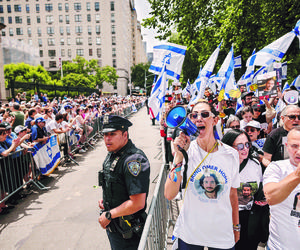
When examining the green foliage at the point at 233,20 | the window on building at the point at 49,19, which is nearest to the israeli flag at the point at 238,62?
the green foliage at the point at 233,20

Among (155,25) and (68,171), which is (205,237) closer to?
(68,171)

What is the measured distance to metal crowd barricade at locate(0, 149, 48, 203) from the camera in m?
4.91

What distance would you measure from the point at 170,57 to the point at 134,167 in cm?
462

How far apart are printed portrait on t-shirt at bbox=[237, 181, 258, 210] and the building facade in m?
74.5

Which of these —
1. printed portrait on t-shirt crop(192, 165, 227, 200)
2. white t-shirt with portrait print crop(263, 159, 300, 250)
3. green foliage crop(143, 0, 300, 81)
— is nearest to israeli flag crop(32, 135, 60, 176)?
printed portrait on t-shirt crop(192, 165, 227, 200)

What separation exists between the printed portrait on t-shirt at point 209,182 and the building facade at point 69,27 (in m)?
74.9

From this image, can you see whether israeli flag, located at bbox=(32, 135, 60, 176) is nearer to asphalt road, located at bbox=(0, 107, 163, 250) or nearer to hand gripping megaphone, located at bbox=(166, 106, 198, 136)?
asphalt road, located at bbox=(0, 107, 163, 250)

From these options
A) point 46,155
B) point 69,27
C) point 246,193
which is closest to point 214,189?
point 246,193

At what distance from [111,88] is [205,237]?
75.7 m

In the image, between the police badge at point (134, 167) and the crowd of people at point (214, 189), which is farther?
the police badge at point (134, 167)

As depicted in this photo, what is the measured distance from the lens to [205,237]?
1948mm

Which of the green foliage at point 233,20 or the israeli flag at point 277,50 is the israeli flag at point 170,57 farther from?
the green foliage at point 233,20

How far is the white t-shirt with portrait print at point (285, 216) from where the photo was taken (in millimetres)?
1824

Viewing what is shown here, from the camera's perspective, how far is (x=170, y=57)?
6.16m
